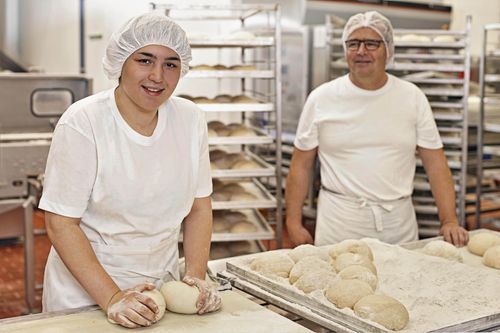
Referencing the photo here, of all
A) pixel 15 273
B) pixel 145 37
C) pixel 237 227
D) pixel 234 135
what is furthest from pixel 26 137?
pixel 145 37

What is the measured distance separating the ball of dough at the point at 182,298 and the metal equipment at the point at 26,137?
2.00 m

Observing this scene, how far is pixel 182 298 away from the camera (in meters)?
1.63

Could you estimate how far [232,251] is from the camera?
369 centimetres

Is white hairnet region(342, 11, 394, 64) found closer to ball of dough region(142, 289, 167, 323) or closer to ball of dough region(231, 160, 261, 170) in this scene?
ball of dough region(231, 160, 261, 170)

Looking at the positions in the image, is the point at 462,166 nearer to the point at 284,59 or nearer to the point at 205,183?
the point at 284,59

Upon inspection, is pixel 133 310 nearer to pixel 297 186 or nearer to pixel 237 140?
pixel 297 186

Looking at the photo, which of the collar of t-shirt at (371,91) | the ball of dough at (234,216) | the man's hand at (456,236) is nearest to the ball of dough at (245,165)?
the ball of dough at (234,216)

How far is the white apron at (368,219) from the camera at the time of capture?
2691 millimetres

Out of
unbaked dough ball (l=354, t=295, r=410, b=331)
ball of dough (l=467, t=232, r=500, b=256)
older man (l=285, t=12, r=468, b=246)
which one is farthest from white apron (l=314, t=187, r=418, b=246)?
unbaked dough ball (l=354, t=295, r=410, b=331)

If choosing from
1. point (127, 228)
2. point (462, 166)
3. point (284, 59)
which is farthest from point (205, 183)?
point (284, 59)

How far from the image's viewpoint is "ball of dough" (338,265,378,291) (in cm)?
181

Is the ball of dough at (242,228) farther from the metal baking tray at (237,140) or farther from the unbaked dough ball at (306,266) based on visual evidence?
the unbaked dough ball at (306,266)

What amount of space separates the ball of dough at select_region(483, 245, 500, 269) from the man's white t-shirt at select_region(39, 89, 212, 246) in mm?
959

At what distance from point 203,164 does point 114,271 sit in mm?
387
